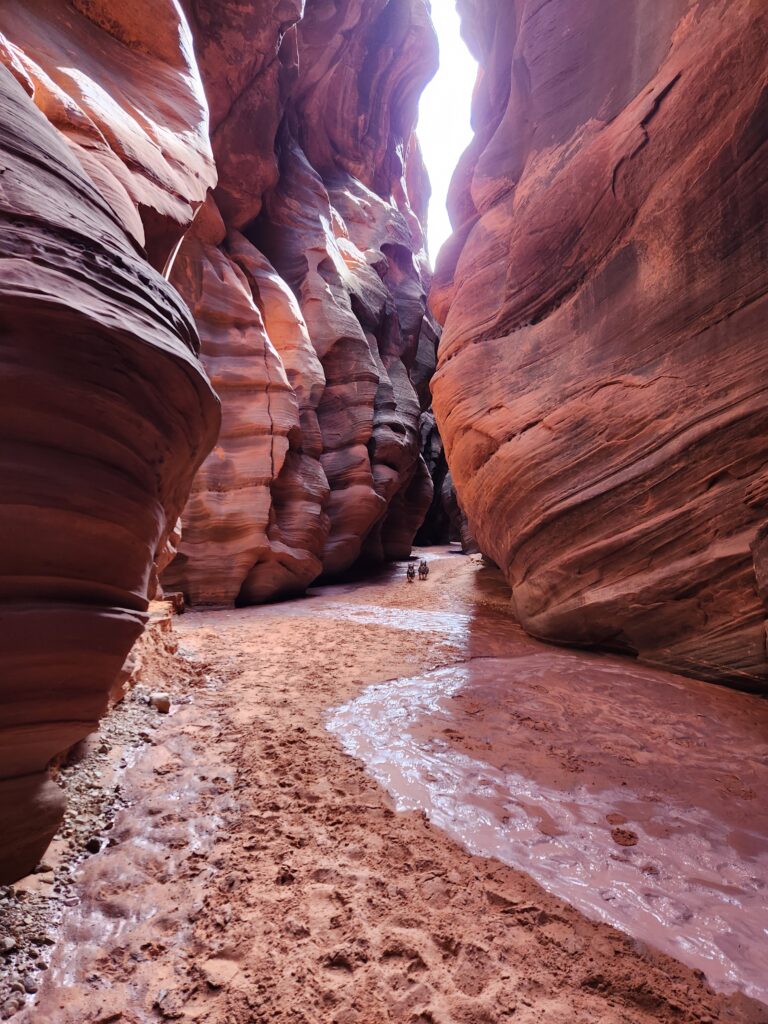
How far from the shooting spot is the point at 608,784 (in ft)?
10.9

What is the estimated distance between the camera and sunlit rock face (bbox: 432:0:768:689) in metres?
5.58

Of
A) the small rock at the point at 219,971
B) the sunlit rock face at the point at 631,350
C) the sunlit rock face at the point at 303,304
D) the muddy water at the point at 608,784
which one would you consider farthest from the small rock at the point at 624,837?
the sunlit rock face at the point at 303,304

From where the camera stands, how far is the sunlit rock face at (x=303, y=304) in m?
11.7

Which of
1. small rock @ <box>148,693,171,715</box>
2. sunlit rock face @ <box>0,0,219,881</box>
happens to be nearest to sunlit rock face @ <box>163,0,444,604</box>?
small rock @ <box>148,693,171,715</box>

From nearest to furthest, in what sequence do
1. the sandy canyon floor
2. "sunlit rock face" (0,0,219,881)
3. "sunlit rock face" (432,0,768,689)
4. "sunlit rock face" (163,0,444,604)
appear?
the sandy canyon floor
"sunlit rock face" (0,0,219,881)
"sunlit rock face" (432,0,768,689)
"sunlit rock face" (163,0,444,604)

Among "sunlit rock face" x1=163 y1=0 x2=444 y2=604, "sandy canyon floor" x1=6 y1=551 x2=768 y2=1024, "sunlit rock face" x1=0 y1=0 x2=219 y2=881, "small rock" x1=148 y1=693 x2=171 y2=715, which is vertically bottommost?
"sandy canyon floor" x1=6 y1=551 x2=768 y2=1024

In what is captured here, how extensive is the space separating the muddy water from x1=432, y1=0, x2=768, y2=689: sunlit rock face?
1.41m

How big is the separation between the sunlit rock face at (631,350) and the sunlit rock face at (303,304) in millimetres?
5433

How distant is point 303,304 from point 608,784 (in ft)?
53.4

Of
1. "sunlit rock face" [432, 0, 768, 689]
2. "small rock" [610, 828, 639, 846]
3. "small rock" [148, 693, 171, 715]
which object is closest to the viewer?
"small rock" [610, 828, 639, 846]

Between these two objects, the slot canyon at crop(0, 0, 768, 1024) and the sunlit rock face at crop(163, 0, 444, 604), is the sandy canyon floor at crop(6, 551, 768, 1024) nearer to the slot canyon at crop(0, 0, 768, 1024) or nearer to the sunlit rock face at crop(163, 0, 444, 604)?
the slot canyon at crop(0, 0, 768, 1024)

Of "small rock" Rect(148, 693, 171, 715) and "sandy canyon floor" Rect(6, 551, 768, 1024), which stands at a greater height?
"small rock" Rect(148, 693, 171, 715)

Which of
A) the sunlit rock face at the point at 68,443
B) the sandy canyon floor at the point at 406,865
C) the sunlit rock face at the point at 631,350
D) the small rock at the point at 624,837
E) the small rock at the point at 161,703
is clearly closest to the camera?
the sandy canyon floor at the point at 406,865

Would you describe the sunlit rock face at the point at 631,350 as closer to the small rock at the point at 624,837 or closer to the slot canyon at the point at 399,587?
the slot canyon at the point at 399,587
